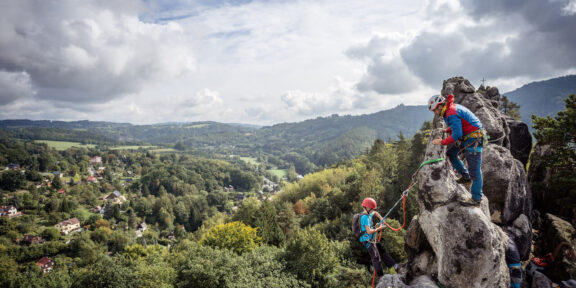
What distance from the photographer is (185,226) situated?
126062mm

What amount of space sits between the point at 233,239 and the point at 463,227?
25648 mm

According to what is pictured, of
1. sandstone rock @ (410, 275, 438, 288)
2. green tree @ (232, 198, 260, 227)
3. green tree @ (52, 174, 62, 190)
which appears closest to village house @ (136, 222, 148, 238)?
green tree @ (52, 174, 62, 190)

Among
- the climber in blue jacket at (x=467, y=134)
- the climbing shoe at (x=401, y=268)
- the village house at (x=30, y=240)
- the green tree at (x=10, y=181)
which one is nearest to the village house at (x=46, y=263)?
the village house at (x=30, y=240)

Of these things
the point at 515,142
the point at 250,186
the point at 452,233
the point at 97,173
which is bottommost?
the point at 250,186

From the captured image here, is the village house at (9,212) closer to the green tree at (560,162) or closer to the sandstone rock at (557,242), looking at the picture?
the sandstone rock at (557,242)

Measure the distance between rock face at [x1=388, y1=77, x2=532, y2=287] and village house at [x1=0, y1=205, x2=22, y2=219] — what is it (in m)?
155

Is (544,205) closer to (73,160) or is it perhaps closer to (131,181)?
(131,181)

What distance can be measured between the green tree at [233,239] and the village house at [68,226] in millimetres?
103803

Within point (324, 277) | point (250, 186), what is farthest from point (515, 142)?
point (250, 186)

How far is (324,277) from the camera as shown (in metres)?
21.1

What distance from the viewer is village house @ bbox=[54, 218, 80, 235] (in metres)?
95.5

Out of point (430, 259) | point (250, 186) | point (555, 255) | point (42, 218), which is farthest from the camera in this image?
point (250, 186)

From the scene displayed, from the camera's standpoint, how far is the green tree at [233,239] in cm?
2831

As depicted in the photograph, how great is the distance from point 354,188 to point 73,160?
231 m
